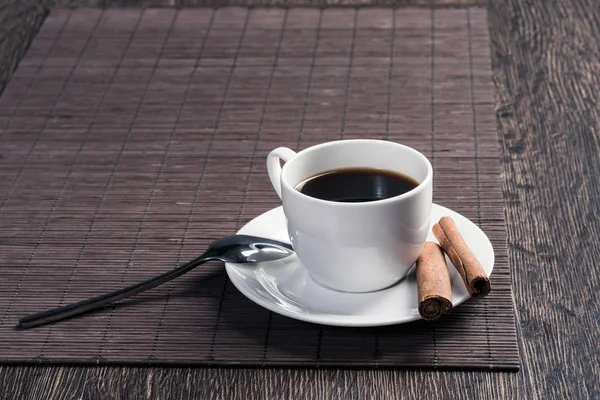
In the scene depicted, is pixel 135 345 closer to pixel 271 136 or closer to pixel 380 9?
pixel 271 136

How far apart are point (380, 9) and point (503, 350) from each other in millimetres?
924

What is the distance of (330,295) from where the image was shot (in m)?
0.86

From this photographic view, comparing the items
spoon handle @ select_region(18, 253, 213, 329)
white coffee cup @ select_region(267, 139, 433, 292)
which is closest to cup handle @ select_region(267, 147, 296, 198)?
white coffee cup @ select_region(267, 139, 433, 292)

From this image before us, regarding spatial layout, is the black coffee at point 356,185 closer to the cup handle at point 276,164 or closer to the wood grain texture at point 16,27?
the cup handle at point 276,164

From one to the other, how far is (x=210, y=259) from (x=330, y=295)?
142 mm

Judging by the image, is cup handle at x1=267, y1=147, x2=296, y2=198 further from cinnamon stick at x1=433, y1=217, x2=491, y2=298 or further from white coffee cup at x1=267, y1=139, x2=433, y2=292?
cinnamon stick at x1=433, y1=217, x2=491, y2=298

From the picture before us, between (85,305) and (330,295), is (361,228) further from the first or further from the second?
(85,305)

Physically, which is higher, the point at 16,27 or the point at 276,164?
the point at 276,164

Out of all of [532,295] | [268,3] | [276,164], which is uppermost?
[276,164]

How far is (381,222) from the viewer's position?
0.81 meters

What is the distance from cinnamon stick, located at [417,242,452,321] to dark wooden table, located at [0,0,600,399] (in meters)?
0.06

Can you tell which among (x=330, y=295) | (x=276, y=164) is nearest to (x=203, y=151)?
(x=276, y=164)

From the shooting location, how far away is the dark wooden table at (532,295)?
2.68ft

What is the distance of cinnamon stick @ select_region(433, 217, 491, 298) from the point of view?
0.83 meters
